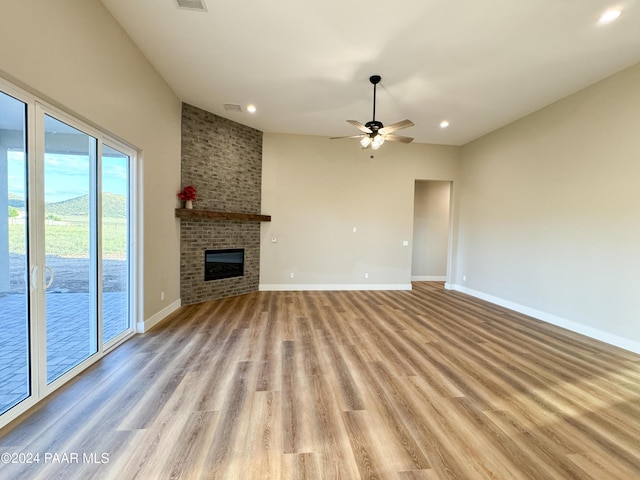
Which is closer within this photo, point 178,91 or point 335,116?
point 178,91

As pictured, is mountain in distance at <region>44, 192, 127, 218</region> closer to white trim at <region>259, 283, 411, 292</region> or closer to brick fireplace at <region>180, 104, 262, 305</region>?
brick fireplace at <region>180, 104, 262, 305</region>

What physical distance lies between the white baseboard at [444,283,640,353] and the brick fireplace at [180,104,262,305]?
5.12 m

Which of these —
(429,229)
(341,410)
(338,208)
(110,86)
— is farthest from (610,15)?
(429,229)

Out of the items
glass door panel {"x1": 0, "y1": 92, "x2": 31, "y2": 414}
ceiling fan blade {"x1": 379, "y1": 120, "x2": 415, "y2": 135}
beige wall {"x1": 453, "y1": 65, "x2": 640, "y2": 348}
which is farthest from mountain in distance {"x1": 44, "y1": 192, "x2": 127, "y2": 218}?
beige wall {"x1": 453, "y1": 65, "x2": 640, "y2": 348}

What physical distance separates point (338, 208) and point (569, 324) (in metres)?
4.53

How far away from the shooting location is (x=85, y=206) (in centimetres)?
256

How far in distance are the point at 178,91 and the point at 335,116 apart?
2.68 meters

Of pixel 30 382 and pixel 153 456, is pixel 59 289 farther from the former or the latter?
pixel 153 456

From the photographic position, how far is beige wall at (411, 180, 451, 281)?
7516 mm

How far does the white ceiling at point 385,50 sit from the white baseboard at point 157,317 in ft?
11.4

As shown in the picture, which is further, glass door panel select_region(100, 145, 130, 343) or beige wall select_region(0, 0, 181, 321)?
glass door panel select_region(100, 145, 130, 343)

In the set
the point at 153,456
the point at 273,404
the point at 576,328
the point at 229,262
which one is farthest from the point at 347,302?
the point at 153,456

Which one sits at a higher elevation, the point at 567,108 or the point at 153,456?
the point at 567,108

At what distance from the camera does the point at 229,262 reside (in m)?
5.38
